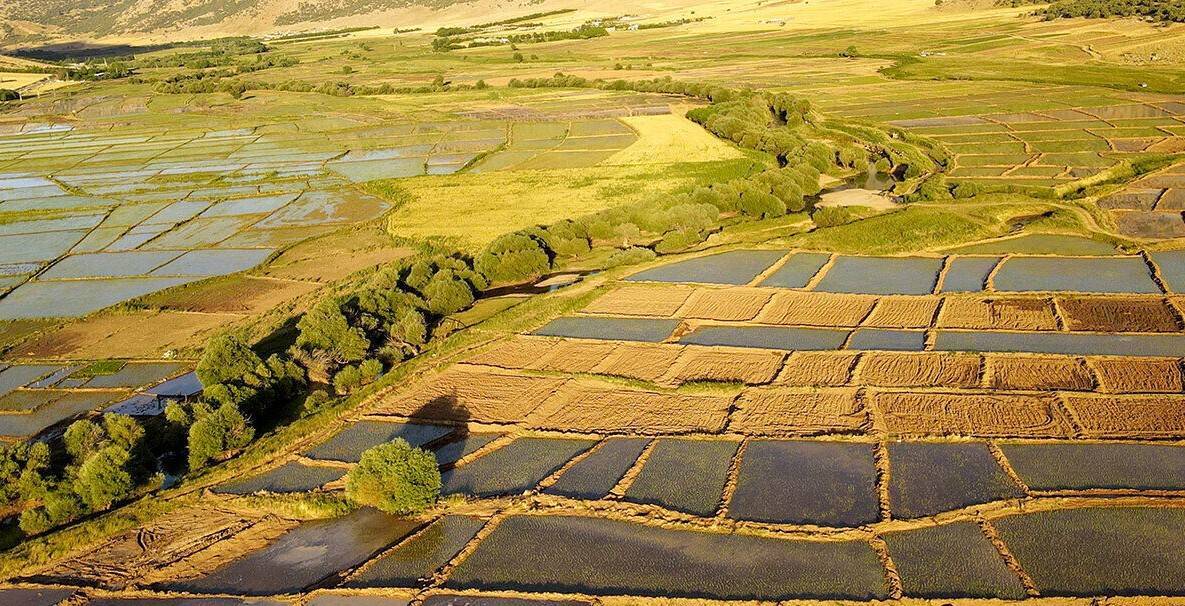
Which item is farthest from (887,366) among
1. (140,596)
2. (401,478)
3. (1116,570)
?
(140,596)

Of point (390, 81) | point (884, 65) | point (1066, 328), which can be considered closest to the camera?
point (1066, 328)

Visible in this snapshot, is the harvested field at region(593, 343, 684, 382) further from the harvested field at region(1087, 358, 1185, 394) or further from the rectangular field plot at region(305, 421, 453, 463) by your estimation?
the harvested field at region(1087, 358, 1185, 394)

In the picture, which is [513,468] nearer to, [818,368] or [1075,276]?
[818,368]

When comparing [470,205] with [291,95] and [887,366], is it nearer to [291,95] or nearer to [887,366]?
[887,366]

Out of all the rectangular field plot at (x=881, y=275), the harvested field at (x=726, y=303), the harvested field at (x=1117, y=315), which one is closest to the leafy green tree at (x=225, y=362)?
the harvested field at (x=726, y=303)

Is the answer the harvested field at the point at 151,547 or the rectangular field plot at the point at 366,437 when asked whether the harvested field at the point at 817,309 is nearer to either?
the rectangular field plot at the point at 366,437
